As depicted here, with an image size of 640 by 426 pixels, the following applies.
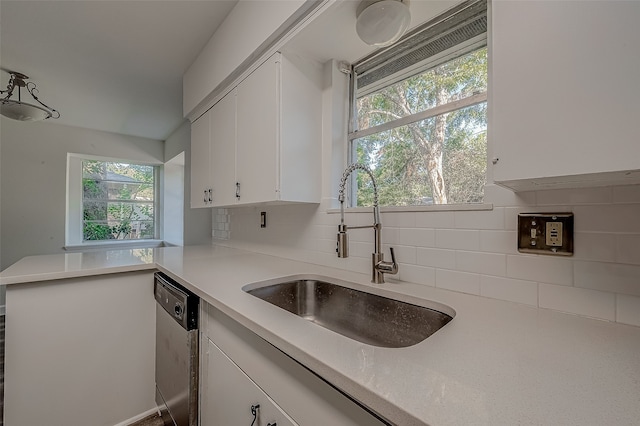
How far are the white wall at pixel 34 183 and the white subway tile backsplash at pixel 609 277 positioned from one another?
5053 mm

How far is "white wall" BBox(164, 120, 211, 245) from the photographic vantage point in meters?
3.04

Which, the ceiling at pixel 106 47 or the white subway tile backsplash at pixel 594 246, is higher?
the ceiling at pixel 106 47

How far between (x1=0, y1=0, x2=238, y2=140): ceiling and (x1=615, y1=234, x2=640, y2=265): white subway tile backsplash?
7.03 feet

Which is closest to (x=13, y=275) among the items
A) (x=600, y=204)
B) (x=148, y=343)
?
(x=148, y=343)

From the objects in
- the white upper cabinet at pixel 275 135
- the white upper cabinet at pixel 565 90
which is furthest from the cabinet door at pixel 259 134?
the white upper cabinet at pixel 565 90

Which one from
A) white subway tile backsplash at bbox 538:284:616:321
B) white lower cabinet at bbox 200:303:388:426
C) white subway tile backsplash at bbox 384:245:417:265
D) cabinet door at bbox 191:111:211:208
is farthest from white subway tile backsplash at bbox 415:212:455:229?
cabinet door at bbox 191:111:211:208

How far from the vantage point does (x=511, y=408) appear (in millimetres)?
394

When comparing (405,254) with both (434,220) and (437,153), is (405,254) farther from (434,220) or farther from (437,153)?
(437,153)

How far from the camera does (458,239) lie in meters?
1.01

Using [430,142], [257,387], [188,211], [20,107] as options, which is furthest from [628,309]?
[188,211]

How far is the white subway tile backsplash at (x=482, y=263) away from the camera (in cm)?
91

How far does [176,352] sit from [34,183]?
3.82 meters

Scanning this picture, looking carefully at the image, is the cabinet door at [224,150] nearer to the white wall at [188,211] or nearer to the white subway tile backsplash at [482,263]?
the white wall at [188,211]

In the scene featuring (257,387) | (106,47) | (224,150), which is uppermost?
(106,47)
